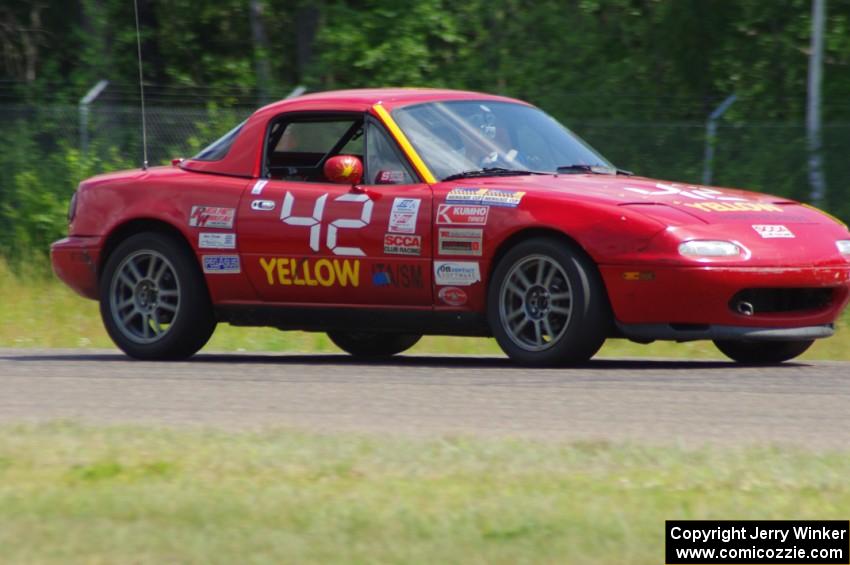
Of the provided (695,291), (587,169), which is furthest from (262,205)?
(695,291)

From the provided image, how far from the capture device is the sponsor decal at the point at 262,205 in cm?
929

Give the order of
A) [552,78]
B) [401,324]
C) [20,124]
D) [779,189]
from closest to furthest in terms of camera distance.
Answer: [401,324] < [779,189] < [20,124] < [552,78]

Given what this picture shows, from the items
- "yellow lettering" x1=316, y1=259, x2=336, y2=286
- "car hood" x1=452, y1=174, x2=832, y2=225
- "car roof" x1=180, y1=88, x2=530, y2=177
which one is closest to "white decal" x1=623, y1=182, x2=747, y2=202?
"car hood" x1=452, y1=174, x2=832, y2=225

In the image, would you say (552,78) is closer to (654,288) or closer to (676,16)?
(676,16)

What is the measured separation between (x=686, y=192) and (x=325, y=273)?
200 cm

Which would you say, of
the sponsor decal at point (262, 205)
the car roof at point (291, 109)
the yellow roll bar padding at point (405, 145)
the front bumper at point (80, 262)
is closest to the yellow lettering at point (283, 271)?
the sponsor decal at point (262, 205)

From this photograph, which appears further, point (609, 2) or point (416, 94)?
point (609, 2)

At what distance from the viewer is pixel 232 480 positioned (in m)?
5.32

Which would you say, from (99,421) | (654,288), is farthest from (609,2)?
(99,421)

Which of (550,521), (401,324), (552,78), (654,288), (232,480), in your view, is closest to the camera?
(550,521)

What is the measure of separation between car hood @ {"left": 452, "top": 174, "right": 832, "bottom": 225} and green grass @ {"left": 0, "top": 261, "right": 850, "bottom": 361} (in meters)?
2.29

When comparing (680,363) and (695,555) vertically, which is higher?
(695,555)

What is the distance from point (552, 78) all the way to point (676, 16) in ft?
7.13

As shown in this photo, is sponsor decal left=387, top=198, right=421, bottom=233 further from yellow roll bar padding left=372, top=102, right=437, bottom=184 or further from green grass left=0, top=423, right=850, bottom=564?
green grass left=0, top=423, right=850, bottom=564
